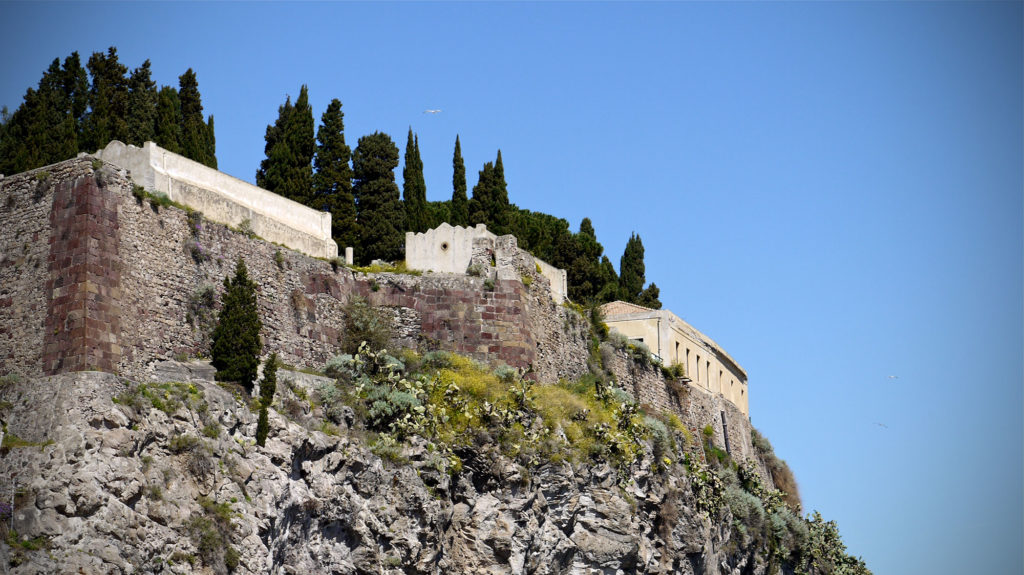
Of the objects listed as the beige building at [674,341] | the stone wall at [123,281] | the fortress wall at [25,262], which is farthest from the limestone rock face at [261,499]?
the beige building at [674,341]

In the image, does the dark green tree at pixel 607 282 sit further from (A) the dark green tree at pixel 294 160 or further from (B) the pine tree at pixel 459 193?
(A) the dark green tree at pixel 294 160

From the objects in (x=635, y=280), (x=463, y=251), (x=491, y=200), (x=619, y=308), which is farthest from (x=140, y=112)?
(x=635, y=280)

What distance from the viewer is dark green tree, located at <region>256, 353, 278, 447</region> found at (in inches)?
1337

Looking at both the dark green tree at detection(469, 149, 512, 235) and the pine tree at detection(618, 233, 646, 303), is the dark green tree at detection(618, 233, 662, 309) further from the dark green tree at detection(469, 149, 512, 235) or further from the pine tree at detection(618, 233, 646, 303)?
the dark green tree at detection(469, 149, 512, 235)

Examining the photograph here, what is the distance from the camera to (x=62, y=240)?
33969mm

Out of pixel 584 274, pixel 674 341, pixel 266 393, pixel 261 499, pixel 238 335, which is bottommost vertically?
pixel 261 499

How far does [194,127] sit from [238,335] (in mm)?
16477

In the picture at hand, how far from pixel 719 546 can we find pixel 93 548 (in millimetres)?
26316

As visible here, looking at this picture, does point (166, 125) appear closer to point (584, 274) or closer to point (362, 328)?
point (362, 328)

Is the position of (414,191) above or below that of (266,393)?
above

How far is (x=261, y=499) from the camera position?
108ft

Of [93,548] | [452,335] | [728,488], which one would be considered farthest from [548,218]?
[93,548]

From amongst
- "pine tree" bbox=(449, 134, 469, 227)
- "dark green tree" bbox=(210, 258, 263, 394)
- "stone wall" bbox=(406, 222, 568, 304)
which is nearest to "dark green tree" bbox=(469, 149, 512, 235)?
"pine tree" bbox=(449, 134, 469, 227)

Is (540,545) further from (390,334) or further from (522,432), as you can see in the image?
(390,334)
